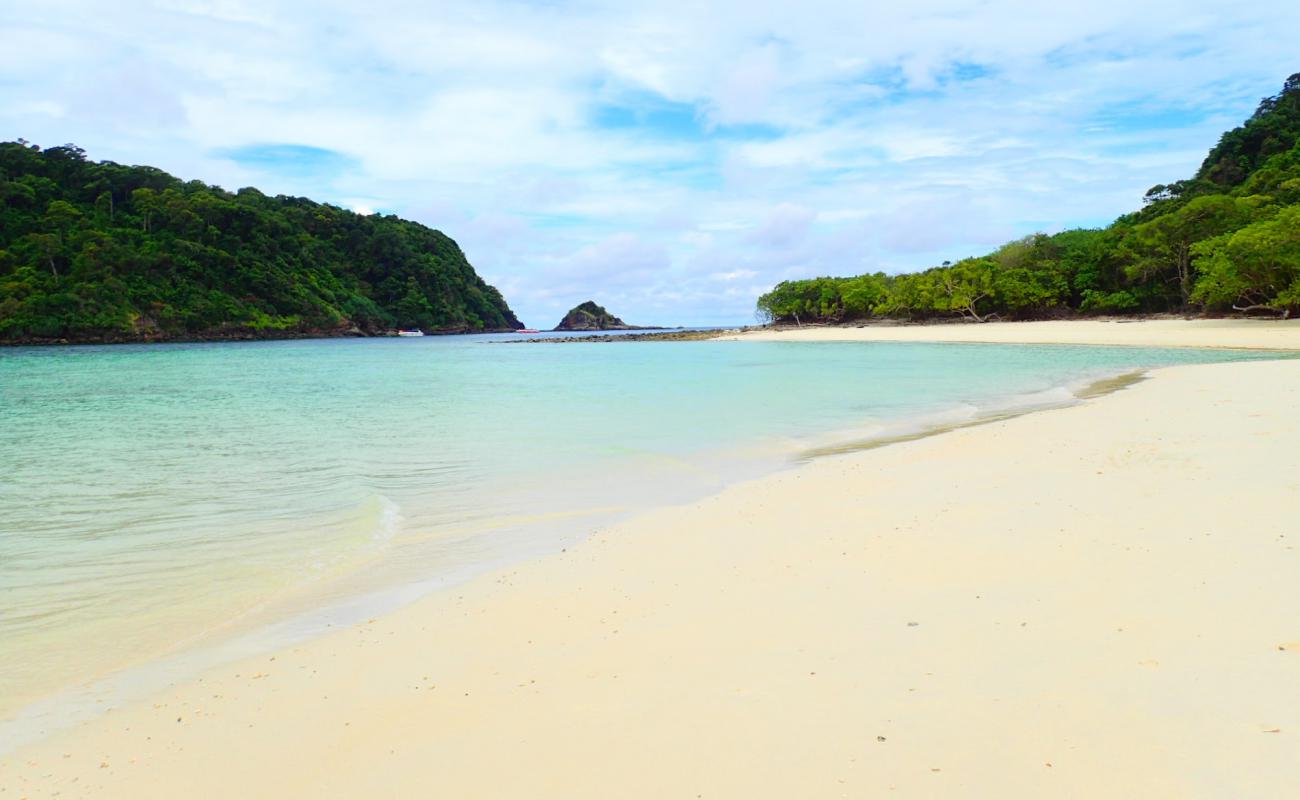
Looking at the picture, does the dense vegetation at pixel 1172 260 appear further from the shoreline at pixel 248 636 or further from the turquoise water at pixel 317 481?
the shoreline at pixel 248 636

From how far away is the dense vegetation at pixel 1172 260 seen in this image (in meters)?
39.6

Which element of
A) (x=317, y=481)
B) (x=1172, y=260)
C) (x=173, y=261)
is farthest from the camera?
(x=173, y=261)

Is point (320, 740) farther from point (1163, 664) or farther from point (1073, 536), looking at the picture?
point (1073, 536)

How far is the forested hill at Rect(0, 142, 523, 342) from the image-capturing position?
72.6 meters

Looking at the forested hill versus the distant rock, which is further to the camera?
the distant rock

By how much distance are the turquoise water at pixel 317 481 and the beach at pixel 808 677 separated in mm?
1201

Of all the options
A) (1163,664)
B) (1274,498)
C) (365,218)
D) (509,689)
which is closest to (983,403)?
(1274,498)

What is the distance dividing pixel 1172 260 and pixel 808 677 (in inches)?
2558

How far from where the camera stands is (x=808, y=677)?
3.12m

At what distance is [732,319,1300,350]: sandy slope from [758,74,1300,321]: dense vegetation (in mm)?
2371

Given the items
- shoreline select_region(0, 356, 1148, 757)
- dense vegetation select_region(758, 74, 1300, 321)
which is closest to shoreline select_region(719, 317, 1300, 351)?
dense vegetation select_region(758, 74, 1300, 321)

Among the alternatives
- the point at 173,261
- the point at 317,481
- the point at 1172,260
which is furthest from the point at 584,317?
the point at 317,481

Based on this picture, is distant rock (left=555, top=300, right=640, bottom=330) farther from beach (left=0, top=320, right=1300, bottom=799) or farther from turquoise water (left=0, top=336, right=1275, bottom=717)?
beach (left=0, top=320, right=1300, bottom=799)

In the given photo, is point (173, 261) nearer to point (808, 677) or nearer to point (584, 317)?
point (808, 677)
